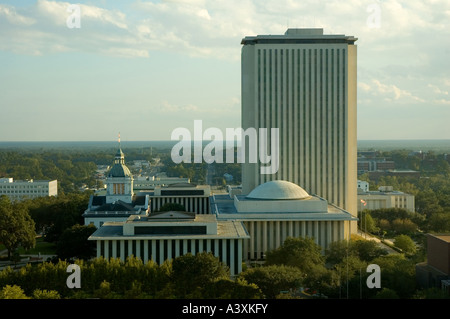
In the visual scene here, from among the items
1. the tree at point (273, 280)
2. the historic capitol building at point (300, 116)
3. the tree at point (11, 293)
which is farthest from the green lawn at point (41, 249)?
the tree at point (273, 280)

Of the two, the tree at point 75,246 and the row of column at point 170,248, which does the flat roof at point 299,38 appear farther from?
the tree at point 75,246

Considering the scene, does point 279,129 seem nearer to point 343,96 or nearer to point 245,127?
point 245,127

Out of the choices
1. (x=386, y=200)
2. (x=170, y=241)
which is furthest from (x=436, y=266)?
(x=386, y=200)

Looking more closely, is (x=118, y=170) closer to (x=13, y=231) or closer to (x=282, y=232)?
(x=13, y=231)

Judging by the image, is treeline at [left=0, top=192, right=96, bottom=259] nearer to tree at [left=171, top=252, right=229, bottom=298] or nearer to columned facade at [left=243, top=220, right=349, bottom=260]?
tree at [left=171, top=252, right=229, bottom=298]

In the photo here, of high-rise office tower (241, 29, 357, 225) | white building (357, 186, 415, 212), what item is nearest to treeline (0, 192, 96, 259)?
high-rise office tower (241, 29, 357, 225)

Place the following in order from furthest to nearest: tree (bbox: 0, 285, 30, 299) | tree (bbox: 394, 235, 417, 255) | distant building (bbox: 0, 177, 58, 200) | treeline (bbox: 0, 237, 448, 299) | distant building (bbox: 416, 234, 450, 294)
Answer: distant building (bbox: 0, 177, 58, 200) → tree (bbox: 394, 235, 417, 255) → distant building (bbox: 416, 234, 450, 294) → treeline (bbox: 0, 237, 448, 299) → tree (bbox: 0, 285, 30, 299)
